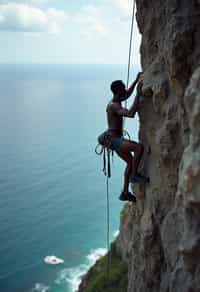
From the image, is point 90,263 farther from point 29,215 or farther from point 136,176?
point 136,176

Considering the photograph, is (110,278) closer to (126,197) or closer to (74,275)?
(74,275)

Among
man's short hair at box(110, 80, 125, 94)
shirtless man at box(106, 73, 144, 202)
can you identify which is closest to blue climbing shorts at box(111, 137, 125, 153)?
shirtless man at box(106, 73, 144, 202)

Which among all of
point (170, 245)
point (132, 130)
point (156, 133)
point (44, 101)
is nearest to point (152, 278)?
point (170, 245)

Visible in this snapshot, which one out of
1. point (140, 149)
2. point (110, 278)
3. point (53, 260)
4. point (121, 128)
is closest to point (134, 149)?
point (140, 149)

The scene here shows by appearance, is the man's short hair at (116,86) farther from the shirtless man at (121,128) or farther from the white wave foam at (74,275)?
the white wave foam at (74,275)

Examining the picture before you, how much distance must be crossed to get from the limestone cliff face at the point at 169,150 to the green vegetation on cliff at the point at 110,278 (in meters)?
16.7

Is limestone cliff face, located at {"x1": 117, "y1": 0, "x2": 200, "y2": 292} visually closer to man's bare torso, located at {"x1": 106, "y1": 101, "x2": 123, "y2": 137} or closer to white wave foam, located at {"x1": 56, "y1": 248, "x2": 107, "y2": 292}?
man's bare torso, located at {"x1": 106, "y1": 101, "x2": 123, "y2": 137}

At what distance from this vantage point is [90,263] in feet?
139

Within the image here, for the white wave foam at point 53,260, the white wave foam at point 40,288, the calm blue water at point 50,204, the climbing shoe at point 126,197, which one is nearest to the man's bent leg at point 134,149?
the climbing shoe at point 126,197

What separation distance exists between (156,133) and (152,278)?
10.6 feet

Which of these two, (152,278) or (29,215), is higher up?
(152,278)

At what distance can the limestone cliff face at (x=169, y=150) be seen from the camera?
7.06m

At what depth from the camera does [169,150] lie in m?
9.04

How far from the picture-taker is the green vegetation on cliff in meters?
27.7
